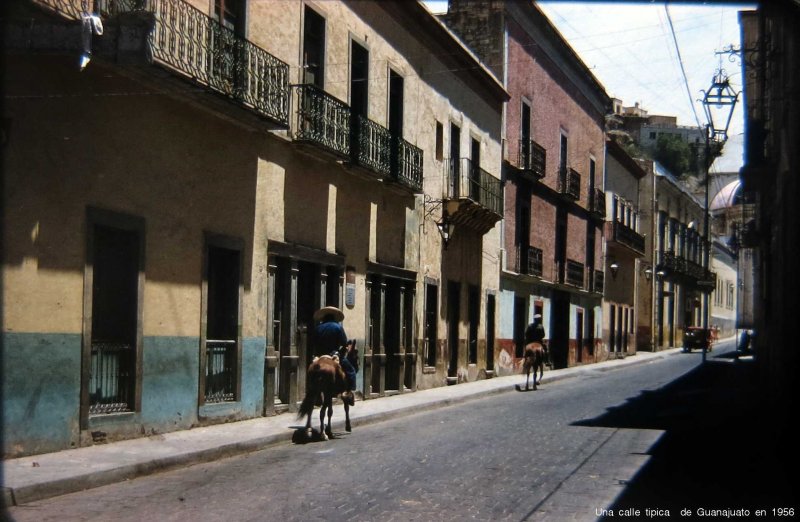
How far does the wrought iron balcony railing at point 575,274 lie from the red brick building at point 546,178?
0.04 metres

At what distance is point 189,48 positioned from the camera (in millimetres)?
12625

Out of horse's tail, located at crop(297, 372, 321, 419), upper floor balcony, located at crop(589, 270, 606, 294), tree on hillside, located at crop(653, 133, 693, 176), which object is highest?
tree on hillside, located at crop(653, 133, 693, 176)

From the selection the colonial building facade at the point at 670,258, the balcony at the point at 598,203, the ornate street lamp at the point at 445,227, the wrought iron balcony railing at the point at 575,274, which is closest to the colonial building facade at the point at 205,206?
the ornate street lamp at the point at 445,227

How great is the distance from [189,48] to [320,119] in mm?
4352

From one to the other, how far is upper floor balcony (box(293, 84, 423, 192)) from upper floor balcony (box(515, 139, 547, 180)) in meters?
10.2

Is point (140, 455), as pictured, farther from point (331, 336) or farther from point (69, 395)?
point (331, 336)

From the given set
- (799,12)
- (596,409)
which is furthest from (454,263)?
(799,12)

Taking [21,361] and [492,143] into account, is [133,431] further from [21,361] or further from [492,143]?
[492,143]

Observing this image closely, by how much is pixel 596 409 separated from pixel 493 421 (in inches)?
122

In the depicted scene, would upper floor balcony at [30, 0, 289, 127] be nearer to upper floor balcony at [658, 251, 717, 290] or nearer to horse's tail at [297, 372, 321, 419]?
horse's tail at [297, 372, 321, 419]

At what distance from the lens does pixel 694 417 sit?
16406 mm

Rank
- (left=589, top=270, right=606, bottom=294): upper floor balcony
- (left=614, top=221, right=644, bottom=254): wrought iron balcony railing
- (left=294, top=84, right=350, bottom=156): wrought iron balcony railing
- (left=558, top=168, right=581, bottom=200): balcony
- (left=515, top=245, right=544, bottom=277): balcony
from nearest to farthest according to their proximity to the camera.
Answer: (left=294, top=84, right=350, bottom=156): wrought iron balcony railing < (left=515, top=245, right=544, bottom=277): balcony < (left=558, top=168, right=581, bottom=200): balcony < (left=589, top=270, right=606, bottom=294): upper floor balcony < (left=614, top=221, right=644, bottom=254): wrought iron balcony railing

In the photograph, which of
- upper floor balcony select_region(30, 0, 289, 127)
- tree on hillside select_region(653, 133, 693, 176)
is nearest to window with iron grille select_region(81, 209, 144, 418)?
upper floor balcony select_region(30, 0, 289, 127)

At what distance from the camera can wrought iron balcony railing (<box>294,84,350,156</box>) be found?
1648cm
